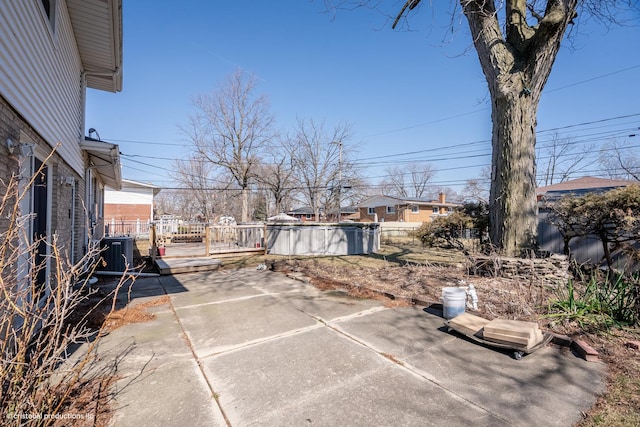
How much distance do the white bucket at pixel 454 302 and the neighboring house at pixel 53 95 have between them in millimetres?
4344

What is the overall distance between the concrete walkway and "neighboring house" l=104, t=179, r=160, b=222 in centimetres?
2685

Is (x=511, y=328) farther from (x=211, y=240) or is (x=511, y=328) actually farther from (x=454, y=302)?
(x=211, y=240)

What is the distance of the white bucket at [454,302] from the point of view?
4469 mm

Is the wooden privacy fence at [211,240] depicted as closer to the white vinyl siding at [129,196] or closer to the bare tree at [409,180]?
the white vinyl siding at [129,196]

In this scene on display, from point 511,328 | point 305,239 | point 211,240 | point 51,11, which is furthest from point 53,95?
point 211,240

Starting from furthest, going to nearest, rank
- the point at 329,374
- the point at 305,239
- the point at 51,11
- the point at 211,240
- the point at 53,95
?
the point at 211,240
the point at 305,239
the point at 53,95
the point at 51,11
the point at 329,374

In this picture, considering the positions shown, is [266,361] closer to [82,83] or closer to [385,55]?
[82,83]

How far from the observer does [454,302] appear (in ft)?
14.7

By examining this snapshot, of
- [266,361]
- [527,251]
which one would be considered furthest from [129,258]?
[527,251]

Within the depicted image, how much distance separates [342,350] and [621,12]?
409 inches

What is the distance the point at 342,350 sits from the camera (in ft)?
11.6

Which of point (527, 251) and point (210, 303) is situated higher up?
point (527, 251)

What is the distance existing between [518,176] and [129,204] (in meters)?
29.9

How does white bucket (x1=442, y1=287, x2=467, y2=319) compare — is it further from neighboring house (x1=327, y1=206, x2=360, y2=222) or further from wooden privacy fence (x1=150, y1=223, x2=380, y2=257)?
neighboring house (x1=327, y1=206, x2=360, y2=222)
